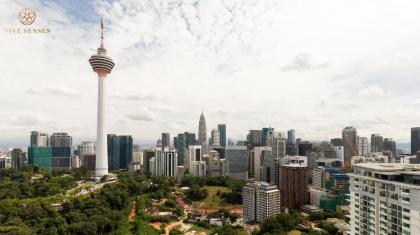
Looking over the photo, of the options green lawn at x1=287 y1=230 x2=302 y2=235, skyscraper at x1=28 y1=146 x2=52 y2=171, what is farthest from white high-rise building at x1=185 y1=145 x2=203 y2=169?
green lawn at x1=287 y1=230 x2=302 y2=235

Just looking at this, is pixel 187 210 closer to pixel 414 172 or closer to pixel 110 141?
pixel 414 172

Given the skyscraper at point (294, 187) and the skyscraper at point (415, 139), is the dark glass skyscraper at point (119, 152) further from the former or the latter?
the skyscraper at point (415, 139)

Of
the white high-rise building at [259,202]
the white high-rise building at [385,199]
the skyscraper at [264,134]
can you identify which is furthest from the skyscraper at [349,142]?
the white high-rise building at [385,199]

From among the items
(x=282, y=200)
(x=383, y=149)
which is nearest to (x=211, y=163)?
(x=282, y=200)

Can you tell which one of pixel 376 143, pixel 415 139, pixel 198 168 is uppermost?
pixel 415 139

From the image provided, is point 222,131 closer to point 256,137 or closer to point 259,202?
point 256,137

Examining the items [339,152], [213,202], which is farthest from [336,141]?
[213,202]
